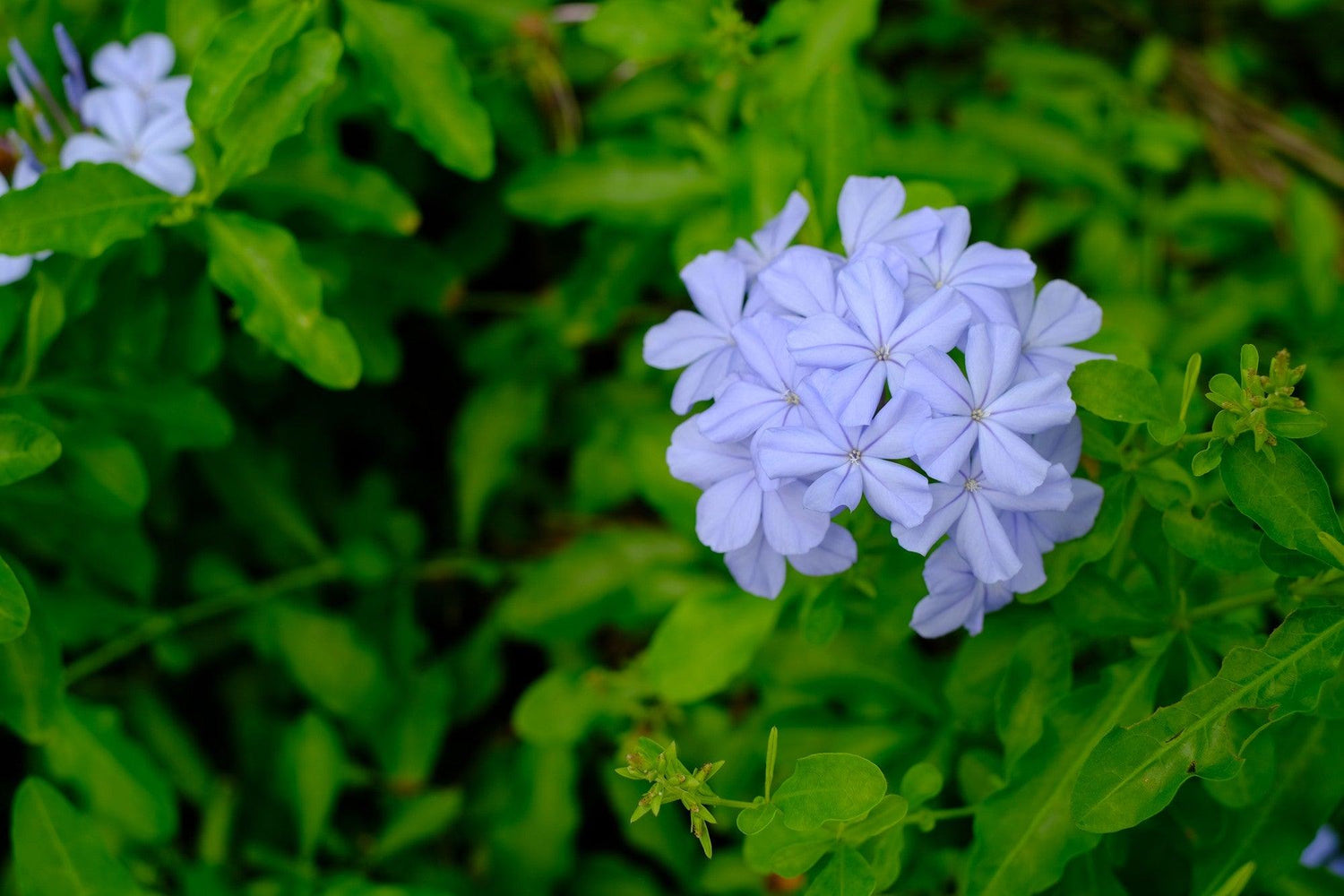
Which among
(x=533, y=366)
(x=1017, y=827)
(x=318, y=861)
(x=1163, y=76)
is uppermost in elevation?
(x=1163, y=76)

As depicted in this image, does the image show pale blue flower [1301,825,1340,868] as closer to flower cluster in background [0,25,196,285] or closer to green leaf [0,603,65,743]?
green leaf [0,603,65,743]

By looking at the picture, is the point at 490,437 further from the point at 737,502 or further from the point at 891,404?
the point at 891,404

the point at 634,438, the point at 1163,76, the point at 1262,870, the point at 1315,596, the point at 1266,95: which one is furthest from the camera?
the point at 1266,95

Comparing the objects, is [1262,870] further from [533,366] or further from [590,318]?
[533,366]

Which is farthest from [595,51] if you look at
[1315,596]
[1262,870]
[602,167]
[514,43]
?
[1262,870]

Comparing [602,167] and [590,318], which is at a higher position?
[602,167]

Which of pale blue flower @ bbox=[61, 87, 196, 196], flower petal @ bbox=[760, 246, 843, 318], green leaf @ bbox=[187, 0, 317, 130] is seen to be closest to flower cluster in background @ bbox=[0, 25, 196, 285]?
pale blue flower @ bbox=[61, 87, 196, 196]

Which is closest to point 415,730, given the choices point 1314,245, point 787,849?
point 787,849
